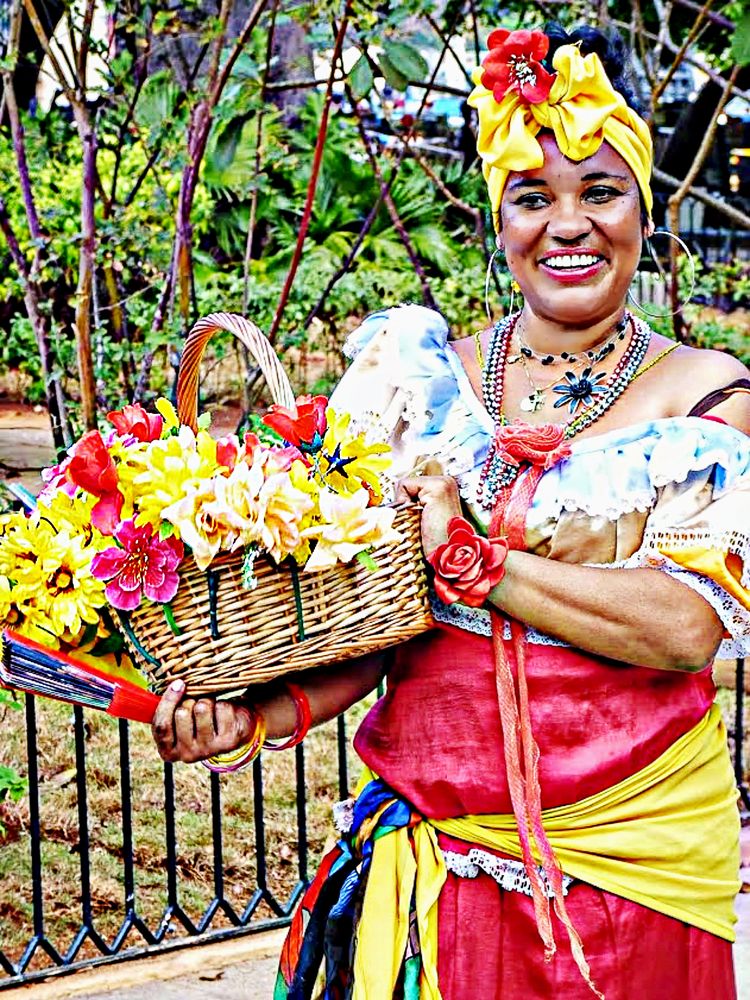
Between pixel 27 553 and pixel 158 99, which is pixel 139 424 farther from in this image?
pixel 158 99

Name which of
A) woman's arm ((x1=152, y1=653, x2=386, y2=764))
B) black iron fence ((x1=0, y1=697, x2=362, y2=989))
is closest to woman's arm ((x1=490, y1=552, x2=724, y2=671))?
woman's arm ((x1=152, y1=653, x2=386, y2=764))

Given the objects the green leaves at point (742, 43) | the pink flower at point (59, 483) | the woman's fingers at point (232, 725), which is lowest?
the woman's fingers at point (232, 725)

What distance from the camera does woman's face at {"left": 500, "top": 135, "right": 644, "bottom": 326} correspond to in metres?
2.22

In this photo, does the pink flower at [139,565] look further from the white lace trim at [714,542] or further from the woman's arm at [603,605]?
the white lace trim at [714,542]

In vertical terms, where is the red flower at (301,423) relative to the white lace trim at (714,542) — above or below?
above

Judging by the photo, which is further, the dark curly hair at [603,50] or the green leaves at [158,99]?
the green leaves at [158,99]

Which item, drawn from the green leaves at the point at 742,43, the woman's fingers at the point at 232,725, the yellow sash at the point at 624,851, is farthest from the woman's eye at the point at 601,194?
the green leaves at the point at 742,43

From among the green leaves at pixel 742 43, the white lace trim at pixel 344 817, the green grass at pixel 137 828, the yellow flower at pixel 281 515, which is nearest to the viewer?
the yellow flower at pixel 281 515

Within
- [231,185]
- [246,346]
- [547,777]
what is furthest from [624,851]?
[231,185]

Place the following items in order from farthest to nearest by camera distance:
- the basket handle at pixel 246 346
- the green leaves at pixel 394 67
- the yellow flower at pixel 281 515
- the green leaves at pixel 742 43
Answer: the green leaves at pixel 742 43
the green leaves at pixel 394 67
the basket handle at pixel 246 346
the yellow flower at pixel 281 515

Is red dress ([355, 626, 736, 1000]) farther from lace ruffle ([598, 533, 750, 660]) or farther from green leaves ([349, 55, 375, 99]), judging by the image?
green leaves ([349, 55, 375, 99])

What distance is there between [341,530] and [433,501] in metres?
0.20

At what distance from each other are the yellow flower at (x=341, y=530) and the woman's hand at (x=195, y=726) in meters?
0.29

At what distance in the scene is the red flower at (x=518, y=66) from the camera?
2.20 meters
